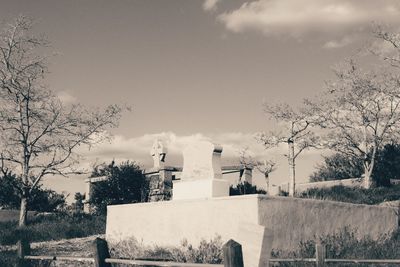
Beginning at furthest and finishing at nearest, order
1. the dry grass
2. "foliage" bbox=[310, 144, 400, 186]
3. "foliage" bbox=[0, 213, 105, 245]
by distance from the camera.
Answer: "foliage" bbox=[310, 144, 400, 186], "foliage" bbox=[0, 213, 105, 245], the dry grass

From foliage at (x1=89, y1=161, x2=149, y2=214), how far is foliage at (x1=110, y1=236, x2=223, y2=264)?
761cm

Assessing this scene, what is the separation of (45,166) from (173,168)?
5.54m

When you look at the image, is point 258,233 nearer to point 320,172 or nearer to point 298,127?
point 298,127

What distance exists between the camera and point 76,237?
1777cm

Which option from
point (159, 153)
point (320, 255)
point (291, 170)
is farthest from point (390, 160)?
point (320, 255)

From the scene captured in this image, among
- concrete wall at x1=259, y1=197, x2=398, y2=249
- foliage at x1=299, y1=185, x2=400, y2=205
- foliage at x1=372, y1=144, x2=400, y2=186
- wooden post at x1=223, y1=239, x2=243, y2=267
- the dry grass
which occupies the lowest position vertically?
the dry grass

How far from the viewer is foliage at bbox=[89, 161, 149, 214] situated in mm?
22438

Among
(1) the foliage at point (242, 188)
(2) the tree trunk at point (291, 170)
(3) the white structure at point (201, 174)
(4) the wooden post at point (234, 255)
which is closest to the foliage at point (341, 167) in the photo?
(2) the tree trunk at point (291, 170)

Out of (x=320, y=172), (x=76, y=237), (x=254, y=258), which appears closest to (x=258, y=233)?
(x=254, y=258)

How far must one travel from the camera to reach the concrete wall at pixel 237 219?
11781 mm

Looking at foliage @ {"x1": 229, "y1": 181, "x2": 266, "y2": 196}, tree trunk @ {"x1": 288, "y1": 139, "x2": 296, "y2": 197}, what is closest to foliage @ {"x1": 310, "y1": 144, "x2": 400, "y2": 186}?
tree trunk @ {"x1": 288, "y1": 139, "x2": 296, "y2": 197}

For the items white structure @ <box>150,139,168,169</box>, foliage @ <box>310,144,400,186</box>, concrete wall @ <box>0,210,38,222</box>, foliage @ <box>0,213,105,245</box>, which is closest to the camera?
foliage @ <box>0,213,105,245</box>

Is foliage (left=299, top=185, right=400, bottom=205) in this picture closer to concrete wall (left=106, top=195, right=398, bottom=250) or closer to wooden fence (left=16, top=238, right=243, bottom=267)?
concrete wall (left=106, top=195, right=398, bottom=250)

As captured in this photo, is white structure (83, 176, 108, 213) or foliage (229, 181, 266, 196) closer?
foliage (229, 181, 266, 196)
